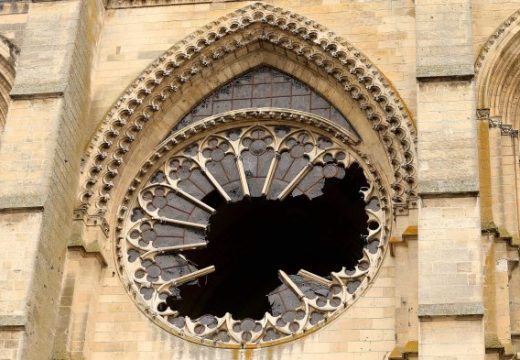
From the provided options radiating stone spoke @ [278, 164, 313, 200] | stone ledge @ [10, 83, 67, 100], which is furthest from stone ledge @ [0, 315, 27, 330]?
radiating stone spoke @ [278, 164, 313, 200]

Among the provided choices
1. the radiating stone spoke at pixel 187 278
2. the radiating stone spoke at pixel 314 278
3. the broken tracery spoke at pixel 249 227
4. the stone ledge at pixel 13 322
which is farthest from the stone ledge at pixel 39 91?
the radiating stone spoke at pixel 314 278

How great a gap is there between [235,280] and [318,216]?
1310mm

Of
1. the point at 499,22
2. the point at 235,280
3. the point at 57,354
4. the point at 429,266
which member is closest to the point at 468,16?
the point at 499,22

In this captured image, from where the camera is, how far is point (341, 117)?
1543 centimetres

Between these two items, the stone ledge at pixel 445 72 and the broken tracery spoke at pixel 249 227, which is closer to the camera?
the stone ledge at pixel 445 72

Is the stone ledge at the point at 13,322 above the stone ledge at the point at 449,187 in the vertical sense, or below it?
below

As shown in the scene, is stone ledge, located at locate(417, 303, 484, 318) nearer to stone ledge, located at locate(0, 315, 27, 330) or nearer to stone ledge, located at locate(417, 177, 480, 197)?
stone ledge, located at locate(417, 177, 480, 197)

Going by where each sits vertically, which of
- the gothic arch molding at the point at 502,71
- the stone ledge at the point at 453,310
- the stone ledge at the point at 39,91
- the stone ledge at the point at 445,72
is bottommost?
the stone ledge at the point at 453,310

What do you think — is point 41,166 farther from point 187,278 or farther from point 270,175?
point 270,175

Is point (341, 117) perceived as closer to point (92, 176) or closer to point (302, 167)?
point (302, 167)

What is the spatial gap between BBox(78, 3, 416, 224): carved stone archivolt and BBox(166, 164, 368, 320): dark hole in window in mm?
860

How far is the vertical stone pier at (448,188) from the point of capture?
12414 mm

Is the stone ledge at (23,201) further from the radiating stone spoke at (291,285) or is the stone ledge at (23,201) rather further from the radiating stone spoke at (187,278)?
the radiating stone spoke at (291,285)

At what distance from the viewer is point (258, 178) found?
15.4 m
